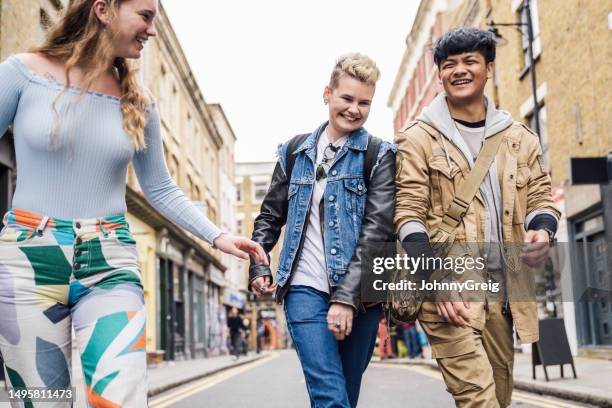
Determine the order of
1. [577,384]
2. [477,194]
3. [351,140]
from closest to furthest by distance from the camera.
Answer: [477,194] < [351,140] < [577,384]

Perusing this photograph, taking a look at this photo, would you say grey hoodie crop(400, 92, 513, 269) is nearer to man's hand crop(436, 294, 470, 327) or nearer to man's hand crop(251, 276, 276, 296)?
man's hand crop(436, 294, 470, 327)

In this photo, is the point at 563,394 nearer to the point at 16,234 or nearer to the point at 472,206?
the point at 472,206

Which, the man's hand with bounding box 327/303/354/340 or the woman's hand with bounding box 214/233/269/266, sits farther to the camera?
the man's hand with bounding box 327/303/354/340

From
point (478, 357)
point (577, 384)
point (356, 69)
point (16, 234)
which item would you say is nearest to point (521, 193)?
point (478, 357)

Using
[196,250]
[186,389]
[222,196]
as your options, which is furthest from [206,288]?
[186,389]

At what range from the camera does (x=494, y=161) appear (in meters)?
3.43

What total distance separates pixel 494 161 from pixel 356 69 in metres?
0.71

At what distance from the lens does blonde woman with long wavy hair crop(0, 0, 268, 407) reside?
250 cm

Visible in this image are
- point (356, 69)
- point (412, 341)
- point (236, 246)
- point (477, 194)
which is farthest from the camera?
point (412, 341)

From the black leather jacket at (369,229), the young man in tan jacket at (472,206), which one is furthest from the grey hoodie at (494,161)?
the black leather jacket at (369,229)

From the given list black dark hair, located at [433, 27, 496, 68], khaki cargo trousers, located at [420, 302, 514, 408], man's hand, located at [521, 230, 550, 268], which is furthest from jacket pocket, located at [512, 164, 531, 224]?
black dark hair, located at [433, 27, 496, 68]

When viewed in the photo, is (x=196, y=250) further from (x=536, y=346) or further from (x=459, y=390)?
(x=459, y=390)

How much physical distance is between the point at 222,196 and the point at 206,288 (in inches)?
379

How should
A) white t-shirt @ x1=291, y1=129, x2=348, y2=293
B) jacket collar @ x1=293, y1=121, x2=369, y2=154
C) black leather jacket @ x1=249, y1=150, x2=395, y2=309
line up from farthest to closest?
1. jacket collar @ x1=293, y1=121, x2=369, y2=154
2. white t-shirt @ x1=291, y1=129, x2=348, y2=293
3. black leather jacket @ x1=249, y1=150, x2=395, y2=309
